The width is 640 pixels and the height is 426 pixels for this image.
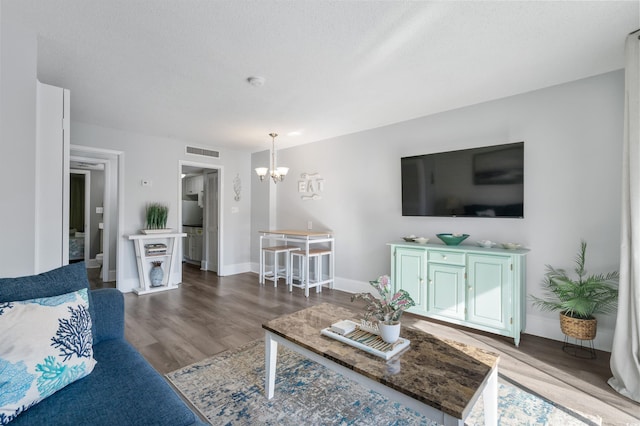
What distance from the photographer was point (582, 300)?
2508mm

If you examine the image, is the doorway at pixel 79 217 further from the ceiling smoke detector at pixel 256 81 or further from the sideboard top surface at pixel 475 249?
the sideboard top surface at pixel 475 249

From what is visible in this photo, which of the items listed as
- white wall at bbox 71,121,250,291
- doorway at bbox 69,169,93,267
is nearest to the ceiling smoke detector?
white wall at bbox 71,121,250,291

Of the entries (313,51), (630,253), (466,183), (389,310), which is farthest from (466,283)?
(313,51)

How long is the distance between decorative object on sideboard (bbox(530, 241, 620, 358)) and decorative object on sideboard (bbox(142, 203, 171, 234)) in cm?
511

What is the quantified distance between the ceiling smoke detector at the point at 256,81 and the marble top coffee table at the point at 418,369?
2106mm

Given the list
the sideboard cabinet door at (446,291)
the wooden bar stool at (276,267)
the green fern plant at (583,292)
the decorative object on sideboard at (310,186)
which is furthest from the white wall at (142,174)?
the green fern plant at (583,292)

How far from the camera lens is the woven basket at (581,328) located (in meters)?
2.48

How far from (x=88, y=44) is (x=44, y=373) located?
223cm

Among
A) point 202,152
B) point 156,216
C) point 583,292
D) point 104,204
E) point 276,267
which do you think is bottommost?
point 276,267

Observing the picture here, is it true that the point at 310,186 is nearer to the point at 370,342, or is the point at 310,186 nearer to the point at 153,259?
the point at 153,259

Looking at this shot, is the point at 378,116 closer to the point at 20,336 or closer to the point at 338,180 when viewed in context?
the point at 338,180

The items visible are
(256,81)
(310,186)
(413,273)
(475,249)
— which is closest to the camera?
(256,81)

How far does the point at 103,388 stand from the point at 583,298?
337 centimetres

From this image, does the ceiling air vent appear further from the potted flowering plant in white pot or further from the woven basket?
→ the woven basket
